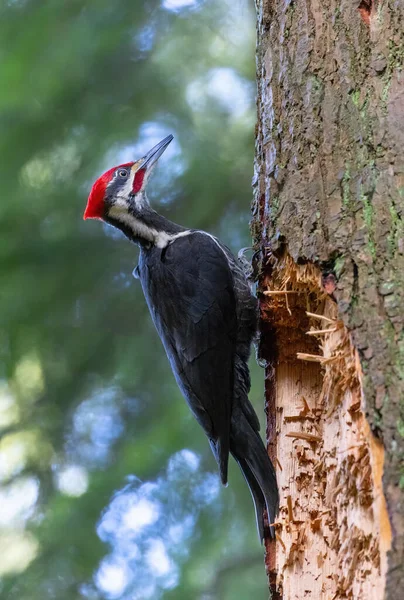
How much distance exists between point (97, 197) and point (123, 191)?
143 millimetres

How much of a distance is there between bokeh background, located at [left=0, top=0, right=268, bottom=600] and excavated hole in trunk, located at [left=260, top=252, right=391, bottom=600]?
Answer: 3.70 ft

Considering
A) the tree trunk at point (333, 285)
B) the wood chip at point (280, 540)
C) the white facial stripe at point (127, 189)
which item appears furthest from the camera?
the white facial stripe at point (127, 189)

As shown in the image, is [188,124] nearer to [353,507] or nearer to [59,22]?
[59,22]

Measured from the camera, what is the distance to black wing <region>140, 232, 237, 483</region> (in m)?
2.61

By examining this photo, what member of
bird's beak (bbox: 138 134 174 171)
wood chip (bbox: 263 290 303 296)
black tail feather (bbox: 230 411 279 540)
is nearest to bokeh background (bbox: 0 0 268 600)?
bird's beak (bbox: 138 134 174 171)

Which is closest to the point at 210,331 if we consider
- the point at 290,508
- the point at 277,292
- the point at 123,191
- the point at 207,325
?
the point at 207,325

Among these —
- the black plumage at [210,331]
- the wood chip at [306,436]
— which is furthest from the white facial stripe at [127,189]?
the wood chip at [306,436]

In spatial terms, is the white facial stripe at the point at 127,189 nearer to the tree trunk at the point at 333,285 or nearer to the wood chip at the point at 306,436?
the tree trunk at the point at 333,285

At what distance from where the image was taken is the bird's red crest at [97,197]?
3.20 m

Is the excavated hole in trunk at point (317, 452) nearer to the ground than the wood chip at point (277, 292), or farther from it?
nearer to the ground

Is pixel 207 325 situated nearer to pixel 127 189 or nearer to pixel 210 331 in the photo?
pixel 210 331

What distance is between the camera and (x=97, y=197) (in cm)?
321

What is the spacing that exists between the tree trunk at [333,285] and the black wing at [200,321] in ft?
0.85

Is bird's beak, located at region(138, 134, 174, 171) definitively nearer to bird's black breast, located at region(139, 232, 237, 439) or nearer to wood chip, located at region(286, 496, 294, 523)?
bird's black breast, located at region(139, 232, 237, 439)
